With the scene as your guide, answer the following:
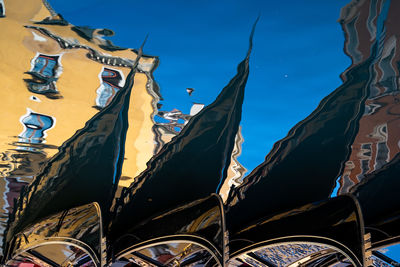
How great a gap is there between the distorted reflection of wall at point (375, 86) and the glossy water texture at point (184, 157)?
1 cm

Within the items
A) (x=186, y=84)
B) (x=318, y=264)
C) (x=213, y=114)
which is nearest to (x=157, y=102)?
(x=186, y=84)

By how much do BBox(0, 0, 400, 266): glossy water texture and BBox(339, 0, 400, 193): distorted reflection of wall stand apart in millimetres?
13

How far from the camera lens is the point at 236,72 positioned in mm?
3791

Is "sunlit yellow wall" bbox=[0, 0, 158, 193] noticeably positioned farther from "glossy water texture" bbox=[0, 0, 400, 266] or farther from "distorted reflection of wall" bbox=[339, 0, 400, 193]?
"distorted reflection of wall" bbox=[339, 0, 400, 193]

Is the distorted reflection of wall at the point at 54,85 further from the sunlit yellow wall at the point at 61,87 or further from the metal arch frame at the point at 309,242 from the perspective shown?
the metal arch frame at the point at 309,242

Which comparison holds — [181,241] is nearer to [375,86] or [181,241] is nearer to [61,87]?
[61,87]

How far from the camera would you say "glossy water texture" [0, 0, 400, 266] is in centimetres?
355

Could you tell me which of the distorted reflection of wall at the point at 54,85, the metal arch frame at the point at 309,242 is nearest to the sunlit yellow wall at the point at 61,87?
the distorted reflection of wall at the point at 54,85

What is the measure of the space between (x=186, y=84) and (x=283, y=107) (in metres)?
1.28

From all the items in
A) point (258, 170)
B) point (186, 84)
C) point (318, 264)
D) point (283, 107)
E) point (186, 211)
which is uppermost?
point (186, 84)

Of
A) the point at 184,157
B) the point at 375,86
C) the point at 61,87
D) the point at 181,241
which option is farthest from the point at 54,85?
the point at 375,86

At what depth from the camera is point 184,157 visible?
15.8 ft

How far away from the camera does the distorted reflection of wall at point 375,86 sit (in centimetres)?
311

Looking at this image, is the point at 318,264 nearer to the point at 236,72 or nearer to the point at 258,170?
the point at 258,170
